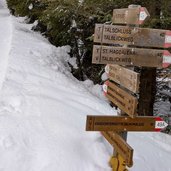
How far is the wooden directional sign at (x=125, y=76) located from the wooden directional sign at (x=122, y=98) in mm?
88

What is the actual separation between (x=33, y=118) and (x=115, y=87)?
1.43 metres

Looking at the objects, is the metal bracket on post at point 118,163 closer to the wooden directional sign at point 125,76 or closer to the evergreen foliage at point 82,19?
the wooden directional sign at point 125,76

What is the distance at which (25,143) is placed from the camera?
15.6ft

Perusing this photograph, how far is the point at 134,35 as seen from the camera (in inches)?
177

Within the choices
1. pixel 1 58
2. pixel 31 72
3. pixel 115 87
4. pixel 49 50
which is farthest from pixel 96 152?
pixel 49 50

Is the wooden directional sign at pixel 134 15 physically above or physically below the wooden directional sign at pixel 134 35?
above

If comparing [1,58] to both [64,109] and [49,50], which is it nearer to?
[49,50]

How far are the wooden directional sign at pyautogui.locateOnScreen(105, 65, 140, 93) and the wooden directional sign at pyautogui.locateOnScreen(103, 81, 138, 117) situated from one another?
88mm

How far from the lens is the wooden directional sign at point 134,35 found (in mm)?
4496

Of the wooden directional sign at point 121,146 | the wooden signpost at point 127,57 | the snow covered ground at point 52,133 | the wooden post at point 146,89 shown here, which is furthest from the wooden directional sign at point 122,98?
the wooden post at point 146,89

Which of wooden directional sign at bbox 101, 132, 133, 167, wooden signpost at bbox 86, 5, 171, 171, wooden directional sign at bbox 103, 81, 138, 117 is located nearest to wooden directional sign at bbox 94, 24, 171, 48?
wooden signpost at bbox 86, 5, 171, 171

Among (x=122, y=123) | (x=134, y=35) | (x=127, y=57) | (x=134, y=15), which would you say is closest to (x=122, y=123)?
(x=122, y=123)

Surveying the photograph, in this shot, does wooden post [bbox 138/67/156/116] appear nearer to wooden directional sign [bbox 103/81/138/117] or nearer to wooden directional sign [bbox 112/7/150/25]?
wooden directional sign [bbox 103/81/138/117]

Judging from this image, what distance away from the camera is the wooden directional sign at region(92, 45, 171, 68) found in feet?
14.9
